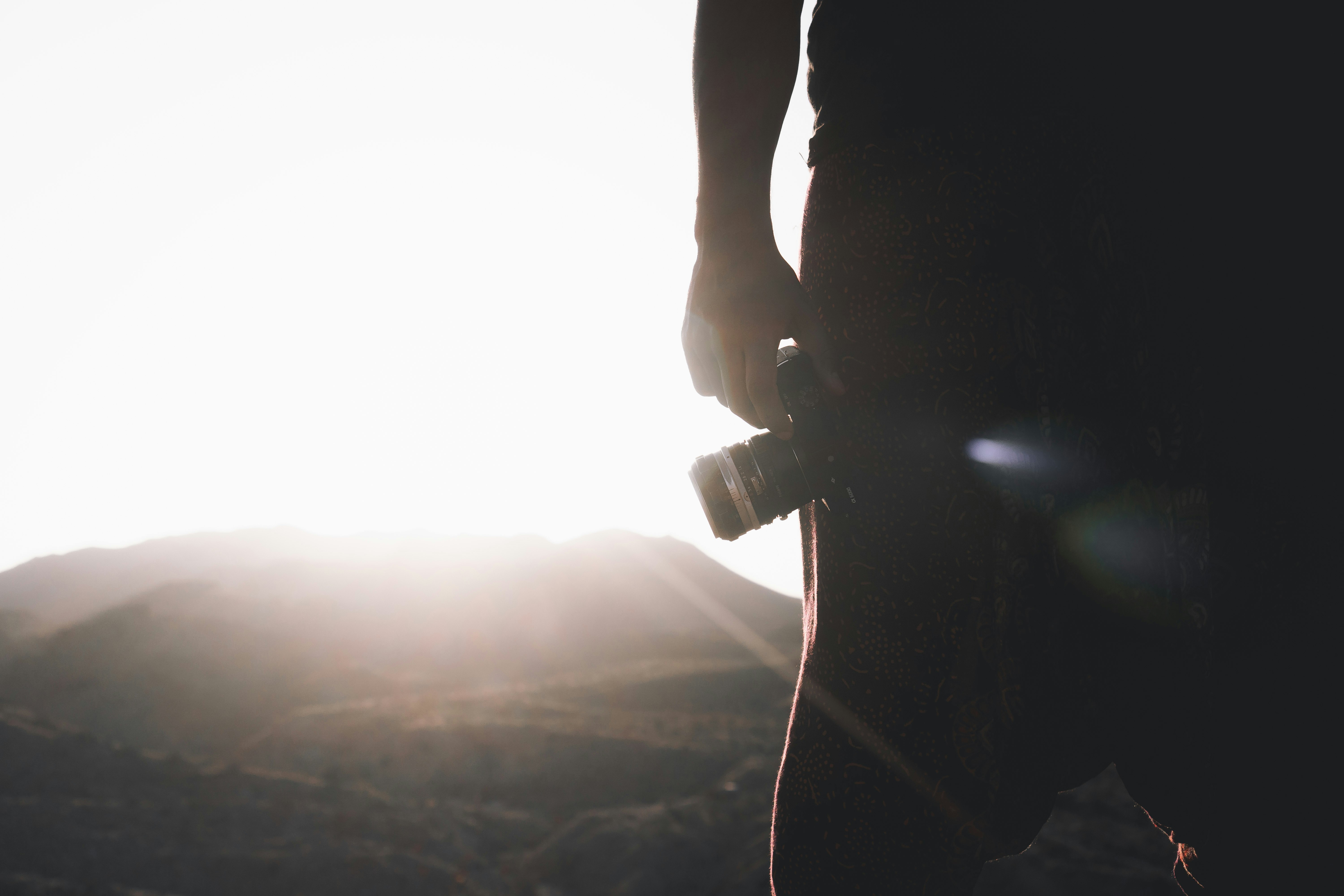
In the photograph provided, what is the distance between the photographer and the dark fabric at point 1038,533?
79 centimetres

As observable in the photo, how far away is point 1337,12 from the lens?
0.80m

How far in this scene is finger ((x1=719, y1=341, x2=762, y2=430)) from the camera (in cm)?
95

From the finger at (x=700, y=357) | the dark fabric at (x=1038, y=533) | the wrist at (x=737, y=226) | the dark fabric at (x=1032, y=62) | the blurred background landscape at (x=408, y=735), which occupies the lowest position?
the blurred background landscape at (x=408, y=735)

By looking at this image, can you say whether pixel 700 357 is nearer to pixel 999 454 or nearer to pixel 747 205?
pixel 747 205

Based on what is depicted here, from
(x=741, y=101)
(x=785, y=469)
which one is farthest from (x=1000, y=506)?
(x=741, y=101)

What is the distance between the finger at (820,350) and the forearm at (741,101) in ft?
0.52

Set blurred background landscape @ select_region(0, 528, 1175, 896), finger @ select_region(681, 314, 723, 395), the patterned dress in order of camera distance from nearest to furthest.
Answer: the patterned dress
finger @ select_region(681, 314, 723, 395)
blurred background landscape @ select_region(0, 528, 1175, 896)

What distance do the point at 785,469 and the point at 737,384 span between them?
6.1 inches

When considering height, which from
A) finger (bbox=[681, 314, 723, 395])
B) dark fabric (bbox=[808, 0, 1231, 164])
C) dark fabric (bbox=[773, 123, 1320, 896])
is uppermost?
dark fabric (bbox=[808, 0, 1231, 164])

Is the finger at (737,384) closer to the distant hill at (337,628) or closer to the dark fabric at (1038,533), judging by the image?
the dark fabric at (1038,533)

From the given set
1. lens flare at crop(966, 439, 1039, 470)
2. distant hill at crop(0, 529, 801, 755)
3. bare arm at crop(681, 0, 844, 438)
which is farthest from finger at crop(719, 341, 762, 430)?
distant hill at crop(0, 529, 801, 755)

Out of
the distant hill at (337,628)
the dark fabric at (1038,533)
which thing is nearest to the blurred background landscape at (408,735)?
the distant hill at (337,628)

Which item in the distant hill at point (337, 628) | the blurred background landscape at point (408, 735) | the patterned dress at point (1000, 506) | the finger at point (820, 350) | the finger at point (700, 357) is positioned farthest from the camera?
the distant hill at point (337, 628)

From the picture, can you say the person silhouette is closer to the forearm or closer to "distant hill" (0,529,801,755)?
the forearm
